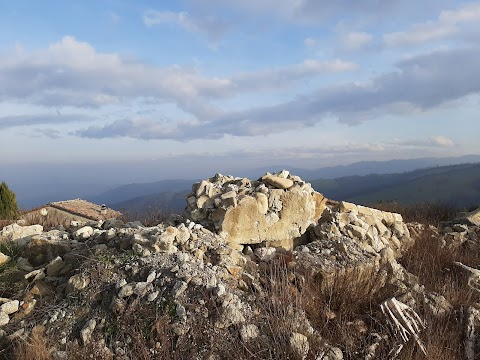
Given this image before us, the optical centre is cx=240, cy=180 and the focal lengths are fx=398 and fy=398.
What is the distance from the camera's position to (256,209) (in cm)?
836

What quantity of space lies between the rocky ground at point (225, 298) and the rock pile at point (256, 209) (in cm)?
4

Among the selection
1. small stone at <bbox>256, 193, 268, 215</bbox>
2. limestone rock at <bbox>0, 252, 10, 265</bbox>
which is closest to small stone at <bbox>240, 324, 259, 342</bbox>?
small stone at <bbox>256, 193, 268, 215</bbox>

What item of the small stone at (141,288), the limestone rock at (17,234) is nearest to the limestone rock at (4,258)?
the limestone rock at (17,234)

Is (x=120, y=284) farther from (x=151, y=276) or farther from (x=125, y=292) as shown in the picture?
(x=151, y=276)

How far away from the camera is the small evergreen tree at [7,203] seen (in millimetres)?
17380

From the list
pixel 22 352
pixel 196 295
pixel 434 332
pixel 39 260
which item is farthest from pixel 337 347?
pixel 39 260

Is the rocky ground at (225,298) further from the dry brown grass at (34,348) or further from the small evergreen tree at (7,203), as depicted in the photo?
the small evergreen tree at (7,203)

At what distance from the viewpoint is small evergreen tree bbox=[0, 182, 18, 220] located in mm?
17380

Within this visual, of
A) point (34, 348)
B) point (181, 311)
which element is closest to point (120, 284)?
point (181, 311)

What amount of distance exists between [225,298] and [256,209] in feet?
11.2

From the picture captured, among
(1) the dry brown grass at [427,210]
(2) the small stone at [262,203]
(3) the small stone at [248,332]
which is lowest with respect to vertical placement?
(1) the dry brown grass at [427,210]

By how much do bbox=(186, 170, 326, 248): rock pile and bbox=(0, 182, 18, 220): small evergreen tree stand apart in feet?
39.4

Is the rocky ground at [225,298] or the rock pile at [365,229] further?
the rock pile at [365,229]

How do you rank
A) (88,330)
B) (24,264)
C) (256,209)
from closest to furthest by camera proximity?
(88,330), (24,264), (256,209)
